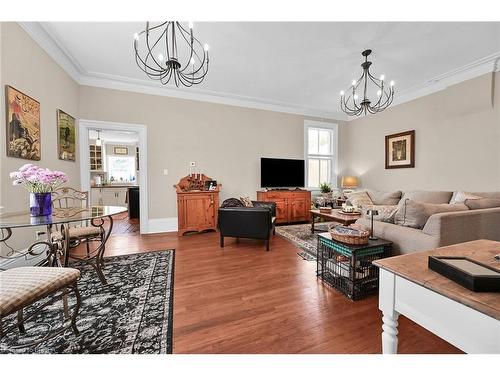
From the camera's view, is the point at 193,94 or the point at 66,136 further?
the point at 193,94

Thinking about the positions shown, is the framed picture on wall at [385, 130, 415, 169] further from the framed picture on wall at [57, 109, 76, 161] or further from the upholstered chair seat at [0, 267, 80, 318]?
the framed picture on wall at [57, 109, 76, 161]

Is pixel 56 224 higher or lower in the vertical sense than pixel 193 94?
lower

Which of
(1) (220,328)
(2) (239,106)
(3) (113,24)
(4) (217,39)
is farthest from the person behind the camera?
(2) (239,106)

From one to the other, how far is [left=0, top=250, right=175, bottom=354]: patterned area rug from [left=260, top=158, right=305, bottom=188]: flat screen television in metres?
3.18

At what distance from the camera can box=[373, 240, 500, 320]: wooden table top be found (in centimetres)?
57

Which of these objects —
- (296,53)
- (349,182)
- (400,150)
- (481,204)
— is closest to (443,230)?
(481,204)

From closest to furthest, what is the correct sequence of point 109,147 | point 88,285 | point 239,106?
point 88,285, point 239,106, point 109,147

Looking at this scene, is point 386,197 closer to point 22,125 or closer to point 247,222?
point 247,222

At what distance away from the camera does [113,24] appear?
2461mm

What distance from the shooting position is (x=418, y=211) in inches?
77.2

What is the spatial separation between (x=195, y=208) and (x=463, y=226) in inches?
144
